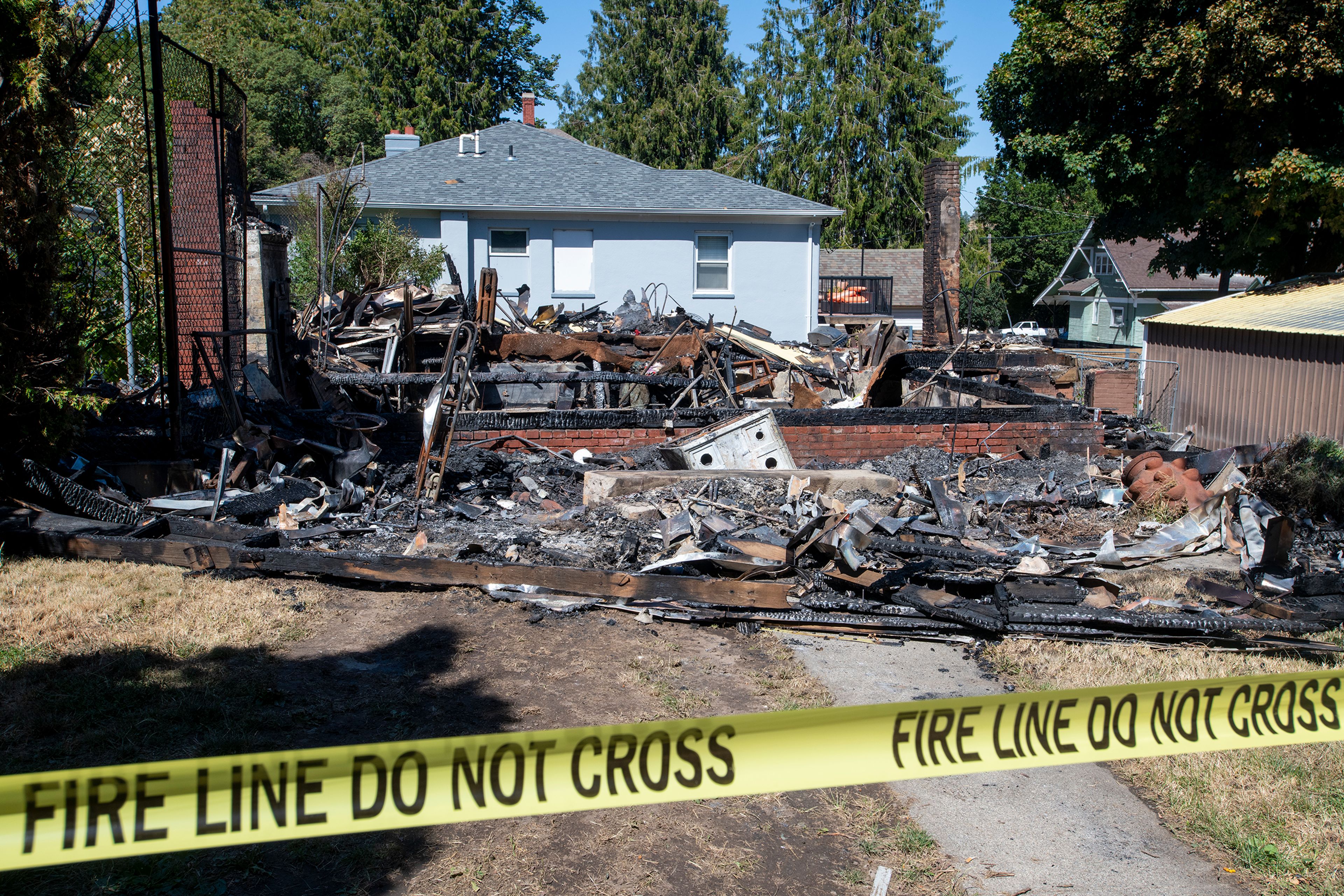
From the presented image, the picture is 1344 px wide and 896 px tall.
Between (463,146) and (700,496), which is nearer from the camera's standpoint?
(700,496)

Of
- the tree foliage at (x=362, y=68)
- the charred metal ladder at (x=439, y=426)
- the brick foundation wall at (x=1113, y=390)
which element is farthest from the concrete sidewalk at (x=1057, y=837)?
the tree foliage at (x=362, y=68)

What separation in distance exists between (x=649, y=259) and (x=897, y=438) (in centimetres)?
1247

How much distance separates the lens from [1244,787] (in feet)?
13.5

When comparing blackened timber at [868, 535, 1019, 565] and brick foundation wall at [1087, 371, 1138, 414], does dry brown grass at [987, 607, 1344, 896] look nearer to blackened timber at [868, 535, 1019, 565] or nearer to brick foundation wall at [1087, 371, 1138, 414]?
blackened timber at [868, 535, 1019, 565]

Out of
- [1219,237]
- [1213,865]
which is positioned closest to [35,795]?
[1213,865]

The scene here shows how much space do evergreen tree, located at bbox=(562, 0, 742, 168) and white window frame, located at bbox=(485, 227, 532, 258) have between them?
2547 centimetres

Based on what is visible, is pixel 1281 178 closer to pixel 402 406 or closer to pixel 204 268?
pixel 402 406

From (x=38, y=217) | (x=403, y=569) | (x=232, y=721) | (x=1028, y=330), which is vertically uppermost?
(x=38, y=217)

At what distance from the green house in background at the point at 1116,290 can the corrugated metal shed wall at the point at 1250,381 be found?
64.6ft

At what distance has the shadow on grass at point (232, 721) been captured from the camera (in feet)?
10.7

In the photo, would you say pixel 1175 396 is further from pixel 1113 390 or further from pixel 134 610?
pixel 134 610

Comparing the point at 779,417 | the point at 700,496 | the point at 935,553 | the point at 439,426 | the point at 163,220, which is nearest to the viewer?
the point at 935,553

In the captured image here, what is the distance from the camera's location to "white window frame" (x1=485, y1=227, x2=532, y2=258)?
21875mm

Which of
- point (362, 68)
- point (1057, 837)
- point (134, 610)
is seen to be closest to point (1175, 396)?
point (1057, 837)
